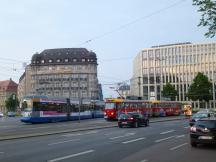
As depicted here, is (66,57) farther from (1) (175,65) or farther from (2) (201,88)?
(2) (201,88)

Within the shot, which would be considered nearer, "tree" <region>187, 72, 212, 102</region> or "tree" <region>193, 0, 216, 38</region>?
"tree" <region>193, 0, 216, 38</region>

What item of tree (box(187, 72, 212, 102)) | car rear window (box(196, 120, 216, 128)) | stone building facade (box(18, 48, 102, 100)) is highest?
stone building facade (box(18, 48, 102, 100))

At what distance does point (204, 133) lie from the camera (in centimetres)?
1958

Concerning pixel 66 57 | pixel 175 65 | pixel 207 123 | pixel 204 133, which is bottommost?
pixel 204 133

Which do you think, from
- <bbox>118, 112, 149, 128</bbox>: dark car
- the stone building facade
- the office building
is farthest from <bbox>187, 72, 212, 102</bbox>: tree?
<bbox>118, 112, 149, 128</bbox>: dark car

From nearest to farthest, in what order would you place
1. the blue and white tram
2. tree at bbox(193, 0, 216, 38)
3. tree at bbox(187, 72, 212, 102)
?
tree at bbox(193, 0, 216, 38) < the blue and white tram < tree at bbox(187, 72, 212, 102)

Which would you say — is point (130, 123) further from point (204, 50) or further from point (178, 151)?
point (204, 50)

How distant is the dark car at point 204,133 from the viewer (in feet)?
63.9

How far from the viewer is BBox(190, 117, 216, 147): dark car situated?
766 inches

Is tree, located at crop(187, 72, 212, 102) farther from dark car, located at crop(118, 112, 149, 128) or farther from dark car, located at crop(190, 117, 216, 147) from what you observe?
dark car, located at crop(190, 117, 216, 147)

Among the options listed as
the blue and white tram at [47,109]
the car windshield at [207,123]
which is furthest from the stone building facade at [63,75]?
the car windshield at [207,123]

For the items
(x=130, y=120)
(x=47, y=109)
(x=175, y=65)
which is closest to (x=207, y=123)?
(x=130, y=120)

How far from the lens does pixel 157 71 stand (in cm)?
14725

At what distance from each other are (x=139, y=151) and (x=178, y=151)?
5.36 feet
